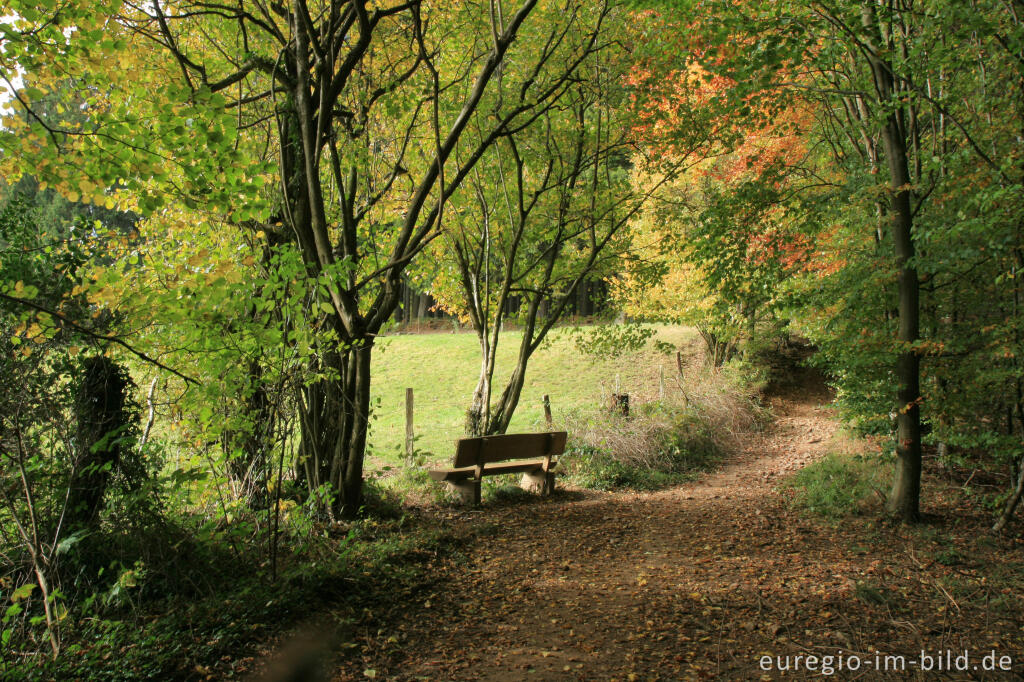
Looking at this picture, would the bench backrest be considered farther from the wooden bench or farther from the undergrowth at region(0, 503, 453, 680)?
the undergrowth at region(0, 503, 453, 680)

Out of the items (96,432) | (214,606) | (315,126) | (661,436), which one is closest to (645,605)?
(214,606)

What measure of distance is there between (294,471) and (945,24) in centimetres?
754

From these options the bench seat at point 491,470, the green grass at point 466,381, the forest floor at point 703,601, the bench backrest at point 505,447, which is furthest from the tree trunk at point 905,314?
the green grass at point 466,381

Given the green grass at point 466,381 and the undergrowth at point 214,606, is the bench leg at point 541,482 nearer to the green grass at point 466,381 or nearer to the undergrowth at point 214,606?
the undergrowth at point 214,606

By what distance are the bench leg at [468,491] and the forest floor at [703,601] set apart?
0.28 meters

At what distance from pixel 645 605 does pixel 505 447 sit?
3.60 metres

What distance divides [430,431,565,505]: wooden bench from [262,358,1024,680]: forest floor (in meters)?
0.46

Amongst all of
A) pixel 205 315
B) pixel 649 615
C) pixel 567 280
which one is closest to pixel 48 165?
pixel 205 315

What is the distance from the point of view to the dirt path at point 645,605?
12.6ft

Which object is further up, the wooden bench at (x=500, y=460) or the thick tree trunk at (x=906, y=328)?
the thick tree trunk at (x=906, y=328)

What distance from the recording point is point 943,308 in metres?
7.54

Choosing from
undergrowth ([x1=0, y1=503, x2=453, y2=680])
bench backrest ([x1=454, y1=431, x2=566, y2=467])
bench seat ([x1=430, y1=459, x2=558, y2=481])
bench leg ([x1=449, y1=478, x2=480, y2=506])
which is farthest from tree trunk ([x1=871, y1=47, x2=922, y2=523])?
undergrowth ([x1=0, y1=503, x2=453, y2=680])

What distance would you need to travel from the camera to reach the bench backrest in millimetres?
7680

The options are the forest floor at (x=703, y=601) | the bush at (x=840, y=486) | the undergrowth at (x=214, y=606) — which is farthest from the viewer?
the bush at (x=840, y=486)
